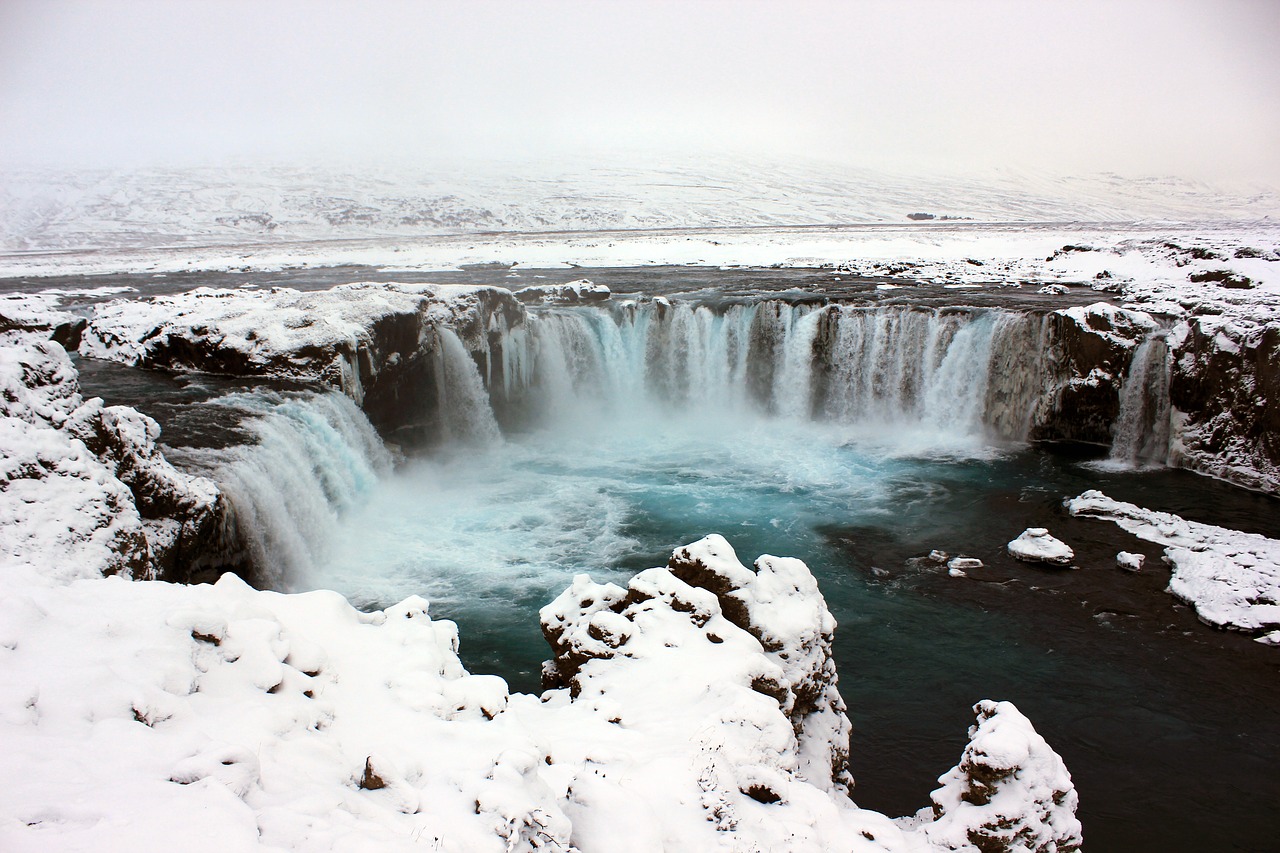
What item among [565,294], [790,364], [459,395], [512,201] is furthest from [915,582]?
[512,201]

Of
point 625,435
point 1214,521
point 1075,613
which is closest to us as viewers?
point 1075,613

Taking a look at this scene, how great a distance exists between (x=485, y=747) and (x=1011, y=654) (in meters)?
9.23

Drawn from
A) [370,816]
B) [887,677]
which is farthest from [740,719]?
[887,677]

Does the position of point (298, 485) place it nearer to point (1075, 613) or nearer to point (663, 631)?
point (663, 631)

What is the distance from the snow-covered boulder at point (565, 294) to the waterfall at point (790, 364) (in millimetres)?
2003

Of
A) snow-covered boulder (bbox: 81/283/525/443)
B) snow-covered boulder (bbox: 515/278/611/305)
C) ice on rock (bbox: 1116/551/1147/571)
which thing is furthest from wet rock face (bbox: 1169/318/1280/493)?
snow-covered boulder (bbox: 81/283/525/443)

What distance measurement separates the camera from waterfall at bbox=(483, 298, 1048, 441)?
846 inches

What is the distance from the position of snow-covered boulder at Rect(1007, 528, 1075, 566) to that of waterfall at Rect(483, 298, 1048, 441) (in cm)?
747

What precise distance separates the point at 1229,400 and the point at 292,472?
20316 mm

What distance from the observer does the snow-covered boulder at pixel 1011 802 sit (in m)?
6.11

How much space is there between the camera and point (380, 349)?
18438mm

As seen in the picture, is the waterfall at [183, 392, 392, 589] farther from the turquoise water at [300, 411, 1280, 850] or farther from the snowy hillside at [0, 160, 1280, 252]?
the snowy hillside at [0, 160, 1280, 252]

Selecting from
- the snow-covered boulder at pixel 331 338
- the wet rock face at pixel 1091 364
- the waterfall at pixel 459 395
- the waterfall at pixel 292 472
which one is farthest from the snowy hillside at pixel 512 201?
the wet rock face at pixel 1091 364

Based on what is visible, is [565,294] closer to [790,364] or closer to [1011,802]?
[790,364]
